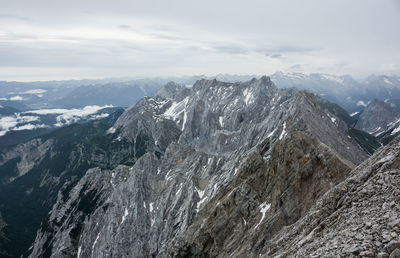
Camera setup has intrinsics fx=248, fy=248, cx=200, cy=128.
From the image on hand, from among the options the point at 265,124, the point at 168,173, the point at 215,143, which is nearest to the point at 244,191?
the point at 168,173

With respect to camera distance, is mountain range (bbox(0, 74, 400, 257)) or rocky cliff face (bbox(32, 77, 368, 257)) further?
rocky cliff face (bbox(32, 77, 368, 257))

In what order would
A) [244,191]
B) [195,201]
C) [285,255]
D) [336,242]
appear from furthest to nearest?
[195,201], [244,191], [285,255], [336,242]

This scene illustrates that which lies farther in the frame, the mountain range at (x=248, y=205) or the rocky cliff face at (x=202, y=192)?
the rocky cliff face at (x=202, y=192)

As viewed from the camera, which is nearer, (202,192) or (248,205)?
(248,205)

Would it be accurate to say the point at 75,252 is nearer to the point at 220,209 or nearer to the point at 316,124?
the point at 220,209

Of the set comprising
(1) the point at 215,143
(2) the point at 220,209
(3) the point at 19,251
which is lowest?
(3) the point at 19,251

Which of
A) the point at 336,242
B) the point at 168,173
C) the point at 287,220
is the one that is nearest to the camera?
the point at 336,242

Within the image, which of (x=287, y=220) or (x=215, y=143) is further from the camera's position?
(x=215, y=143)

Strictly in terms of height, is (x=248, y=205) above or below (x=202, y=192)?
above

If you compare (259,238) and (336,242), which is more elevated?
(336,242)

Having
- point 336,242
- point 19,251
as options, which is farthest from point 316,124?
point 19,251
